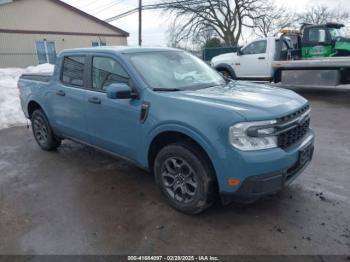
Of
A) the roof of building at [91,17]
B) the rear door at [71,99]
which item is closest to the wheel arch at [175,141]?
the rear door at [71,99]

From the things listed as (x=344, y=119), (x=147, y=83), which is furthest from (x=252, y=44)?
(x=147, y=83)

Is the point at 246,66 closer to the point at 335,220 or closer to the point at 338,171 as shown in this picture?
the point at 338,171

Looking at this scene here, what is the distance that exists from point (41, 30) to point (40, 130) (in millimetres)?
18165

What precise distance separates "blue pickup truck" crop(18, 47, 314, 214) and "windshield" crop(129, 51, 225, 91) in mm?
14

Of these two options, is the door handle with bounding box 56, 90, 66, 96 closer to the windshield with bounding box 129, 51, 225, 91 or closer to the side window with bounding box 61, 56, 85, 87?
the side window with bounding box 61, 56, 85, 87

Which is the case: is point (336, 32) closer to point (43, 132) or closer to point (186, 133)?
point (43, 132)

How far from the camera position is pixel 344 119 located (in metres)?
7.78

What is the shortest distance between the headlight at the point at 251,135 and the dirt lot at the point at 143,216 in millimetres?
893

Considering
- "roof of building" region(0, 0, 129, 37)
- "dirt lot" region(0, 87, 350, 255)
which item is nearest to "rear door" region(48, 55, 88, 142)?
"dirt lot" region(0, 87, 350, 255)

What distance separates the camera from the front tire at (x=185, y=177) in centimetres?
316

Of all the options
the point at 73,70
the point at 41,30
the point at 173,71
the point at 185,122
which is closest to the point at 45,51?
the point at 41,30

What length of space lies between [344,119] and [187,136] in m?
6.07

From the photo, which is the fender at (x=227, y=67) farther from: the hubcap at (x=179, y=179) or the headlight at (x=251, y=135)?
the headlight at (x=251, y=135)

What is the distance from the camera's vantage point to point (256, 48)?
43.1 feet
